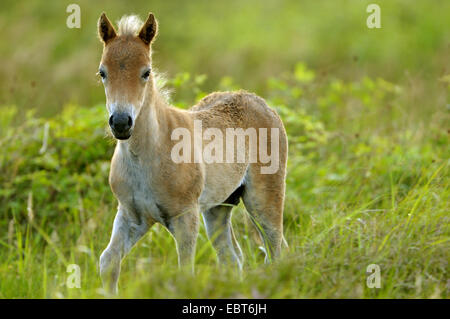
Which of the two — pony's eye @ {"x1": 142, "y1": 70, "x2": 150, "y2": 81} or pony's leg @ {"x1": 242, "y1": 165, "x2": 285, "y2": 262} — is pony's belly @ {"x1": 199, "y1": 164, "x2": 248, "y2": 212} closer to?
pony's leg @ {"x1": 242, "y1": 165, "x2": 285, "y2": 262}

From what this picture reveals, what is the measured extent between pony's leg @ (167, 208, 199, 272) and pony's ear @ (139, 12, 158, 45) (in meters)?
1.39

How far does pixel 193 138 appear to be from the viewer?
17.5ft

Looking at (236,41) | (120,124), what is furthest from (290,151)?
(236,41)

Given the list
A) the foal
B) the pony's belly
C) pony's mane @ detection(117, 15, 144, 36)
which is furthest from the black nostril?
the pony's belly

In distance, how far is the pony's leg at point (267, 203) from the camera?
229 inches

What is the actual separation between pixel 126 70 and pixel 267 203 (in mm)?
1951

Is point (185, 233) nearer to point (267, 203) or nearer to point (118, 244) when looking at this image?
point (118, 244)

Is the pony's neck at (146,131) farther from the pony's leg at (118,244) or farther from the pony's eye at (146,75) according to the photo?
the pony's leg at (118,244)

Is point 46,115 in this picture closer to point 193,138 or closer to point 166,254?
point 166,254

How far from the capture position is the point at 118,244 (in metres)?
4.99

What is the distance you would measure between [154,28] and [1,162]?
11.1 feet

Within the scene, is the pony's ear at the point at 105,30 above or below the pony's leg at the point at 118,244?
above

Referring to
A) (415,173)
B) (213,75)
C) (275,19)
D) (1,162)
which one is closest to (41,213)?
(1,162)

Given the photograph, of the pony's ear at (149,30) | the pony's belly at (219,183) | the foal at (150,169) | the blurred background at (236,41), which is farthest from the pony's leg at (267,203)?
the blurred background at (236,41)
